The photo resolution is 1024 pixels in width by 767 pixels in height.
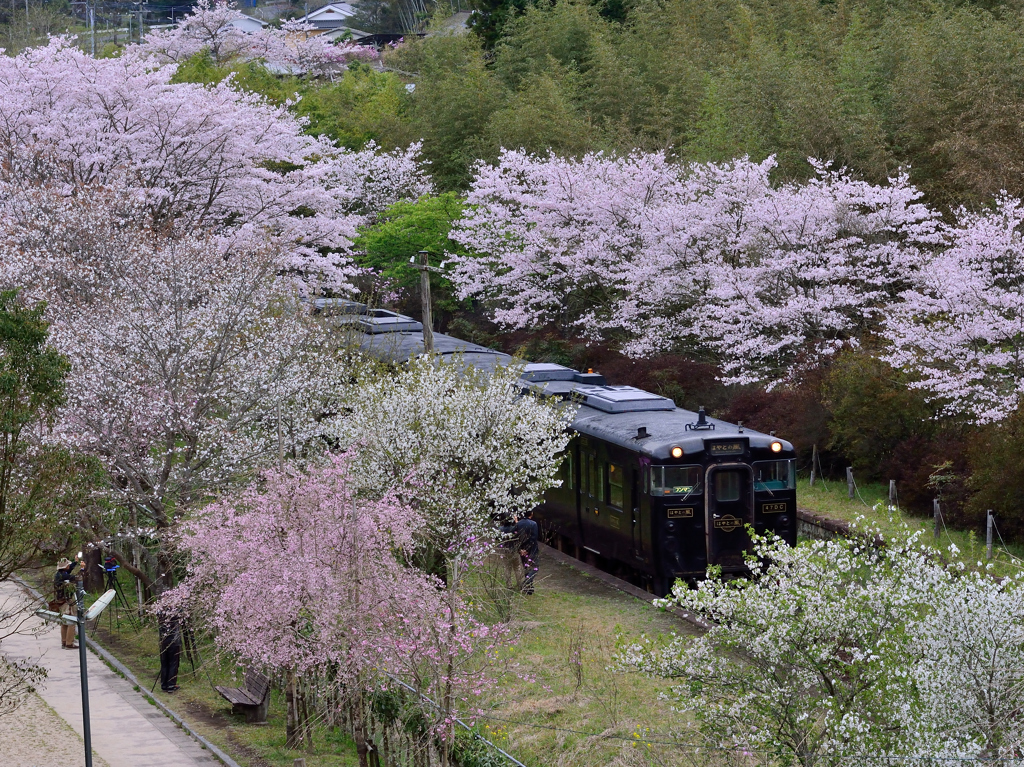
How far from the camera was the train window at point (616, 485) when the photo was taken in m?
18.3

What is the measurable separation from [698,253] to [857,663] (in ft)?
74.3

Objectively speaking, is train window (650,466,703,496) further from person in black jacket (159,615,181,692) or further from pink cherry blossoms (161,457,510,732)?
person in black jacket (159,615,181,692)

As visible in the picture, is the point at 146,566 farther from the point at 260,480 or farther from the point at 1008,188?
the point at 1008,188

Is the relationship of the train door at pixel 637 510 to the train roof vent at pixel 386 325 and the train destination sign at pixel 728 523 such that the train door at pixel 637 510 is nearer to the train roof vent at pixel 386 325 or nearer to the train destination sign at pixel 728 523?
the train destination sign at pixel 728 523

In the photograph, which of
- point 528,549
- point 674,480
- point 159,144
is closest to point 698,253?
point 159,144

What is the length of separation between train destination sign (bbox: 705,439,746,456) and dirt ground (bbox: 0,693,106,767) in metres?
8.59

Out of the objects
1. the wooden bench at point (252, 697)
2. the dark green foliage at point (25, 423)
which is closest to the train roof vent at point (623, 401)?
the wooden bench at point (252, 697)

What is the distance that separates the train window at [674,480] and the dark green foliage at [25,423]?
7629 mm

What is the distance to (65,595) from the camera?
1909 cm

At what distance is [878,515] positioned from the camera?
18797 millimetres

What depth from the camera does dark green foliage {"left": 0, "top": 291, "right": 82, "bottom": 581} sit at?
12.4 metres

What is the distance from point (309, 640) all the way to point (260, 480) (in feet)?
17.9

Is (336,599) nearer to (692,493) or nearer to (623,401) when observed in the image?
(692,493)

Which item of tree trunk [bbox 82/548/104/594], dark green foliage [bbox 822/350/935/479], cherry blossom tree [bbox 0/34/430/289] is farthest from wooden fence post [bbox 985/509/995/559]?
cherry blossom tree [bbox 0/34/430/289]
